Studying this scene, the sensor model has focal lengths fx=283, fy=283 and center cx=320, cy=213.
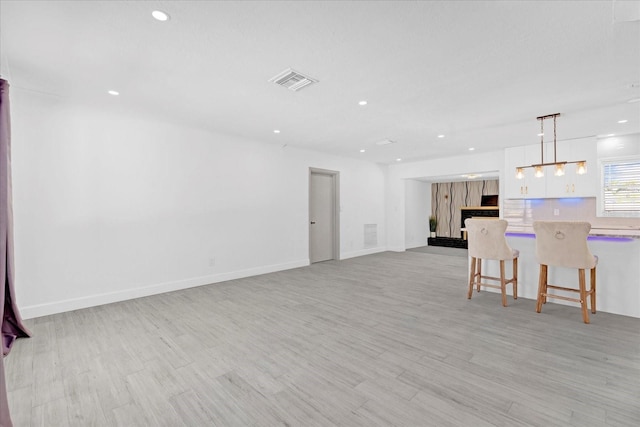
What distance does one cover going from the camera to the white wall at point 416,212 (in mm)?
8984

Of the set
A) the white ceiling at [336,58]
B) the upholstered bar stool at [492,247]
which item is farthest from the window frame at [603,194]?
the upholstered bar stool at [492,247]

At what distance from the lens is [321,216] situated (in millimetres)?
6938

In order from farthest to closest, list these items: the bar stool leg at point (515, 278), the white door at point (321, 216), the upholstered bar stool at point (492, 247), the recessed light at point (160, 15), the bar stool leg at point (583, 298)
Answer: the white door at point (321, 216)
the bar stool leg at point (515, 278)
the upholstered bar stool at point (492, 247)
the bar stool leg at point (583, 298)
the recessed light at point (160, 15)

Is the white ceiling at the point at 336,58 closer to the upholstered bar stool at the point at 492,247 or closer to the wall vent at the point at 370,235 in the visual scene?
the upholstered bar stool at the point at 492,247

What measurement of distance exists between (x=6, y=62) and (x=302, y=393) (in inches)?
154

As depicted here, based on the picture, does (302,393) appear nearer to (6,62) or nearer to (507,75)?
(507,75)

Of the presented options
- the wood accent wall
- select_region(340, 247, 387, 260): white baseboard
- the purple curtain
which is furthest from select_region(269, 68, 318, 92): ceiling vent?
the wood accent wall

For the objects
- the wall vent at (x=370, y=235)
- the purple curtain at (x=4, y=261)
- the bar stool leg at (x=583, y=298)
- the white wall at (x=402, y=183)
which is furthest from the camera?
the wall vent at (x=370, y=235)

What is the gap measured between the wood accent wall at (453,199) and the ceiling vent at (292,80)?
8730mm

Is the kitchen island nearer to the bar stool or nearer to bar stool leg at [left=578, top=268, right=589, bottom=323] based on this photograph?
the bar stool

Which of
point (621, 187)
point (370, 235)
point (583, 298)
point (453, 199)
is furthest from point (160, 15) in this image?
point (453, 199)

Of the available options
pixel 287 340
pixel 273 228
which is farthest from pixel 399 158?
pixel 287 340

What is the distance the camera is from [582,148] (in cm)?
549

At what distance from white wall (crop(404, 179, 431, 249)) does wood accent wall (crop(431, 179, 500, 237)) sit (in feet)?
1.76
